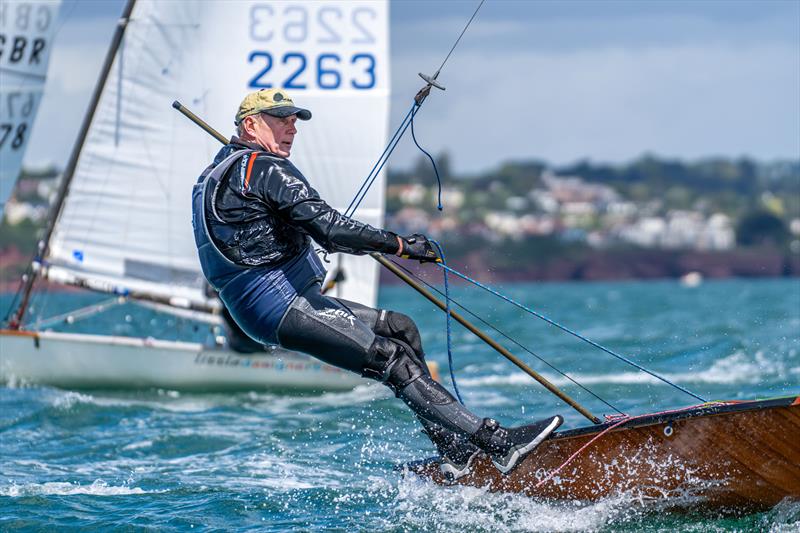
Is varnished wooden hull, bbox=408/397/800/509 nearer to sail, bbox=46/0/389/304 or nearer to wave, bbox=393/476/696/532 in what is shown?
wave, bbox=393/476/696/532

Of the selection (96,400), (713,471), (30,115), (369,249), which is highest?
(30,115)

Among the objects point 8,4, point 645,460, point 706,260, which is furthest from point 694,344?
point 706,260

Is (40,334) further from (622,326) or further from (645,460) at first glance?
(622,326)

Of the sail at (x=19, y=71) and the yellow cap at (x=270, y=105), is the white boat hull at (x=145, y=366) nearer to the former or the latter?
the sail at (x=19, y=71)

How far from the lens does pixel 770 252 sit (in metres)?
99.8

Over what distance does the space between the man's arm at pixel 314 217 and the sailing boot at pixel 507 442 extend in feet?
3.33

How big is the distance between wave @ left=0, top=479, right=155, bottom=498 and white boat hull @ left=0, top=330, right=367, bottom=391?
542 cm

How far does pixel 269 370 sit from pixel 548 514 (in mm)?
6906

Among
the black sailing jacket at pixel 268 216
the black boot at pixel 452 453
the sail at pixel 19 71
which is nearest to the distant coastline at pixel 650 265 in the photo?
the sail at pixel 19 71

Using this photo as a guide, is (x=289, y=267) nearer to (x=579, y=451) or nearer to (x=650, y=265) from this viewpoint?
(x=579, y=451)

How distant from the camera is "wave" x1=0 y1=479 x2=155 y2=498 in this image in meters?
7.11

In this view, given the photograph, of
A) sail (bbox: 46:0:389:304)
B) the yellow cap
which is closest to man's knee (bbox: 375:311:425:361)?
the yellow cap

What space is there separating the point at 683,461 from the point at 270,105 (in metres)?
2.61

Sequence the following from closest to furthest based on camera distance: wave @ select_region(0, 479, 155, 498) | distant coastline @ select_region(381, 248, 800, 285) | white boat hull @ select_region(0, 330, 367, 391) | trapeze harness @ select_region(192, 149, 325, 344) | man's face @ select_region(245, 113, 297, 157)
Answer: trapeze harness @ select_region(192, 149, 325, 344) → man's face @ select_region(245, 113, 297, 157) → wave @ select_region(0, 479, 155, 498) → white boat hull @ select_region(0, 330, 367, 391) → distant coastline @ select_region(381, 248, 800, 285)
